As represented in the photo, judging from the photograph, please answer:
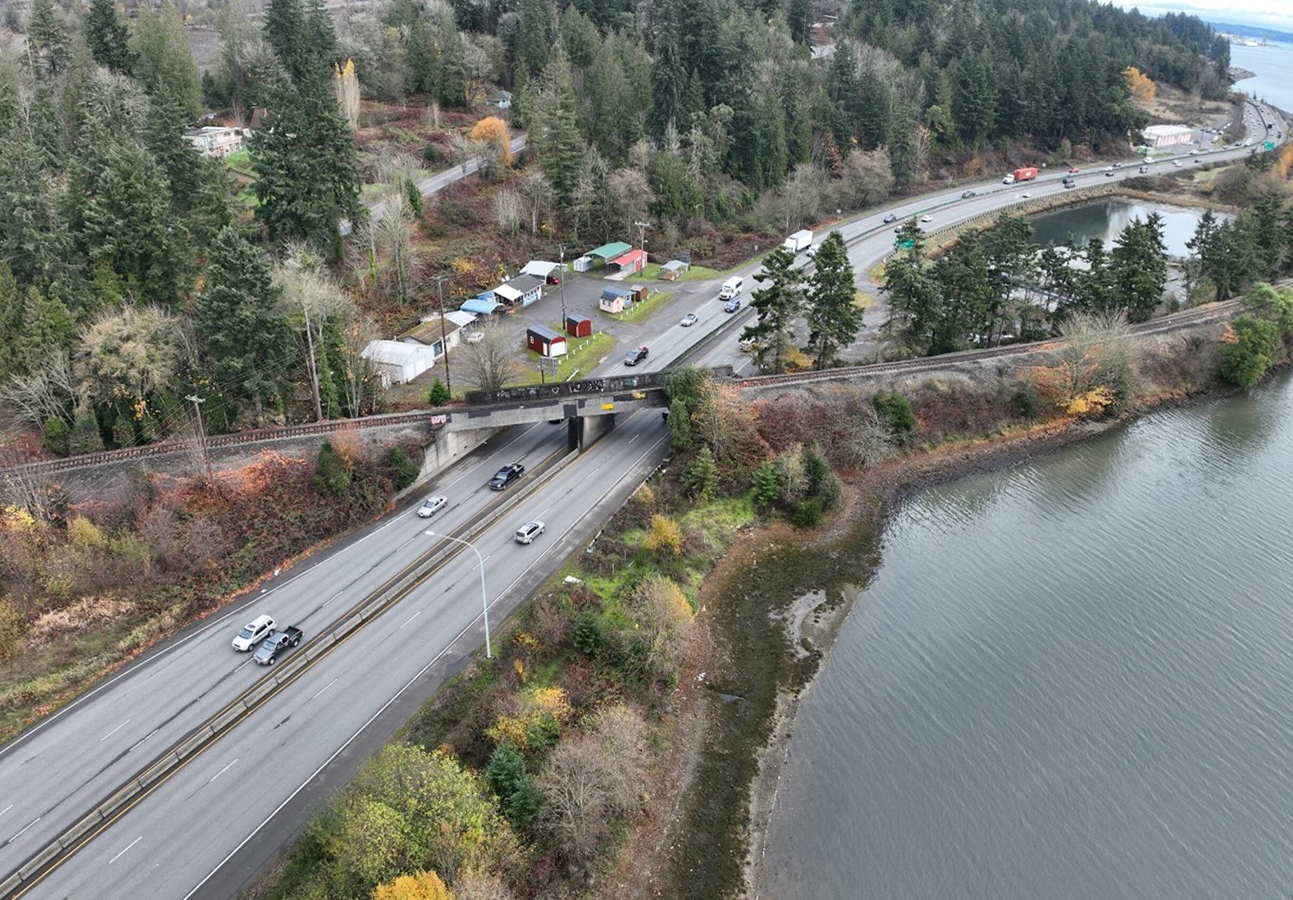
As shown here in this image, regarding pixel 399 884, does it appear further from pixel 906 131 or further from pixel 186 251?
pixel 906 131

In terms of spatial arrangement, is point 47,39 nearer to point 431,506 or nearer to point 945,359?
point 431,506

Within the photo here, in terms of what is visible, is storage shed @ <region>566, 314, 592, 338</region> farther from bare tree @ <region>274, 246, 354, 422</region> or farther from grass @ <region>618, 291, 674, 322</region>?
bare tree @ <region>274, 246, 354, 422</region>

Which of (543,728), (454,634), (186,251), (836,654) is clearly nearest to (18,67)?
(186,251)

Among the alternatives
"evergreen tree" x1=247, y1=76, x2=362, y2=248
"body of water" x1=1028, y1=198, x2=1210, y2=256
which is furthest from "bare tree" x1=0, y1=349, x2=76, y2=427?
"body of water" x1=1028, y1=198, x2=1210, y2=256

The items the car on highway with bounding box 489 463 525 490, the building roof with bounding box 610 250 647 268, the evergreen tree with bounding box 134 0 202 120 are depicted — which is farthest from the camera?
the evergreen tree with bounding box 134 0 202 120

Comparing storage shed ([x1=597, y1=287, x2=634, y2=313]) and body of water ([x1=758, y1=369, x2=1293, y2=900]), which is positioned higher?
storage shed ([x1=597, y1=287, x2=634, y2=313])

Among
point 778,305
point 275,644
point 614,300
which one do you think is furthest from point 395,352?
point 778,305
